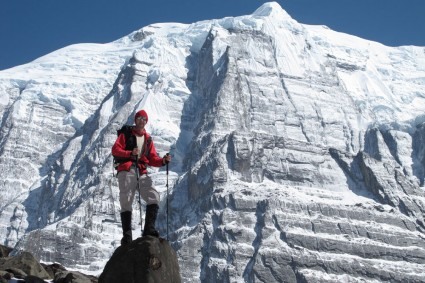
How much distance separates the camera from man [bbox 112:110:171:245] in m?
26.5

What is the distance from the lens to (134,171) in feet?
88.3

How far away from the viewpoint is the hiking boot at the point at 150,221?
26109 millimetres

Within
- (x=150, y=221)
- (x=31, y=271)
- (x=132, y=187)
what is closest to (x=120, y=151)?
(x=132, y=187)

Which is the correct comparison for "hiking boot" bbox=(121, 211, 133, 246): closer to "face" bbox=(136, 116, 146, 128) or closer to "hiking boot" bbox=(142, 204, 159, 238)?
"hiking boot" bbox=(142, 204, 159, 238)

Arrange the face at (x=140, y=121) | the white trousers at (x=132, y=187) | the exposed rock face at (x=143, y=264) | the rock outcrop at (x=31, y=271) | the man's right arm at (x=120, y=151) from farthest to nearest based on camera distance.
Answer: the rock outcrop at (x=31, y=271)
the face at (x=140, y=121)
the white trousers at (x=132, y=187)
the man's right arm at (x=120, y=151)
the exposed rock face at (x=143, y=264)

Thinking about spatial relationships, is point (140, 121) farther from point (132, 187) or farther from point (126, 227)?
point (126, 227)

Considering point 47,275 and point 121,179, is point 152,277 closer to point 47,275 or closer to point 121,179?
point 121,179

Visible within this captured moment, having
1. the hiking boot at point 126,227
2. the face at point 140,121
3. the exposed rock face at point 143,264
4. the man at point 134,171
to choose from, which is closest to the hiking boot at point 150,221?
the man at point 134,171

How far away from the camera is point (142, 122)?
2719cm

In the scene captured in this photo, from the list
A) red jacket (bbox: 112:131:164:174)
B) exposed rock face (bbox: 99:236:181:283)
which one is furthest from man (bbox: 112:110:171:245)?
exposed rock face (bbox: 99:236:181:283)

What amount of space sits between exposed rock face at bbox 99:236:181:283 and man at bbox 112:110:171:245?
792mm

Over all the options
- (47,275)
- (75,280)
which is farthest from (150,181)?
(47,275)

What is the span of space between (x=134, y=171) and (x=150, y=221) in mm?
1385

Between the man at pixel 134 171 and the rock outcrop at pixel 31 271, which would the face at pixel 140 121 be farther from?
the rock outcrop at pixel 31 271
